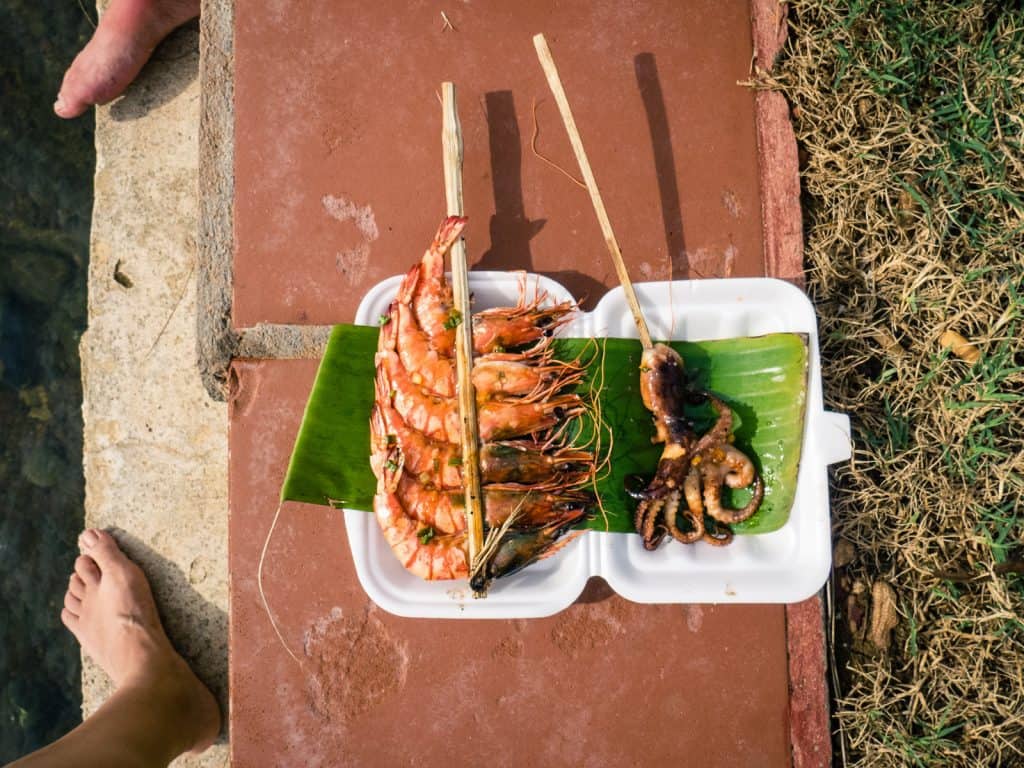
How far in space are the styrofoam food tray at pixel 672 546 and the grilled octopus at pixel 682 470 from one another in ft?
0.42

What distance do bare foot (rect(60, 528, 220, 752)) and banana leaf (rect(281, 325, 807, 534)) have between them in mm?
1746

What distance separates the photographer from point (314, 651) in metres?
3.41

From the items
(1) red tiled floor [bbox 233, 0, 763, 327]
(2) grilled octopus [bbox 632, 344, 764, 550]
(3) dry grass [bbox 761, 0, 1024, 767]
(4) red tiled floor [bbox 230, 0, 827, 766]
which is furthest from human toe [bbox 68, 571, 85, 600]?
(3) dry grass [bbox 761, 0, 1024, 767]

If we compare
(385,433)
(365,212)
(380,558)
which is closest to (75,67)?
(365,212)

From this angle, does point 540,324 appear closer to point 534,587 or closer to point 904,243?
point 534,587

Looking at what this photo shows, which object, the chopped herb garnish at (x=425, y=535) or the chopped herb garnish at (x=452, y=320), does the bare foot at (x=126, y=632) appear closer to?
the chopped herb garnish at (x=425, y=535)

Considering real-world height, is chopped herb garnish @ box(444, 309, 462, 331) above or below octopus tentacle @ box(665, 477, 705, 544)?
above

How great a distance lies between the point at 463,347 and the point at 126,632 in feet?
8.92

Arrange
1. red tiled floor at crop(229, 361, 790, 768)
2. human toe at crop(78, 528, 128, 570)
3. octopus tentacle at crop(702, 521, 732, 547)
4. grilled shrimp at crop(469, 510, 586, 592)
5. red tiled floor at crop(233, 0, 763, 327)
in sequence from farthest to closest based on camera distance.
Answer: human toe at crop(78, 528, 128, 570) < red tiled floor at crop(233, 0, 763, 327) < red tiled floor at crop(229, 361, 790, 768) < octopus tentacle at crop(702, 521, 732, 547) < grilled shrimp at crop(469, 510, 586, 592)

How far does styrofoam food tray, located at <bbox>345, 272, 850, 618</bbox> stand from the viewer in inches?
117

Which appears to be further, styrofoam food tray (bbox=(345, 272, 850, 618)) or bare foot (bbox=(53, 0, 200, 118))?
bare foot (bbox=(53, 0, 200, 118))

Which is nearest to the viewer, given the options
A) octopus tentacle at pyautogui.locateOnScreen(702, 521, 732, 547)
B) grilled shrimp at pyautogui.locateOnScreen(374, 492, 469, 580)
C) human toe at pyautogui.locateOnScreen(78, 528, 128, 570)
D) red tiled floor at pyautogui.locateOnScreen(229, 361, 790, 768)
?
grilled shrimp at pyautogui.locateOnScreen(374, 492, 469, 580)

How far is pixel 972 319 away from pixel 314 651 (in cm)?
355

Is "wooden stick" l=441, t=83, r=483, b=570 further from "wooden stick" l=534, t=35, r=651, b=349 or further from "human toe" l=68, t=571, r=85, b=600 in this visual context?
"human toe" l=68, t=571, r=85, b=600
